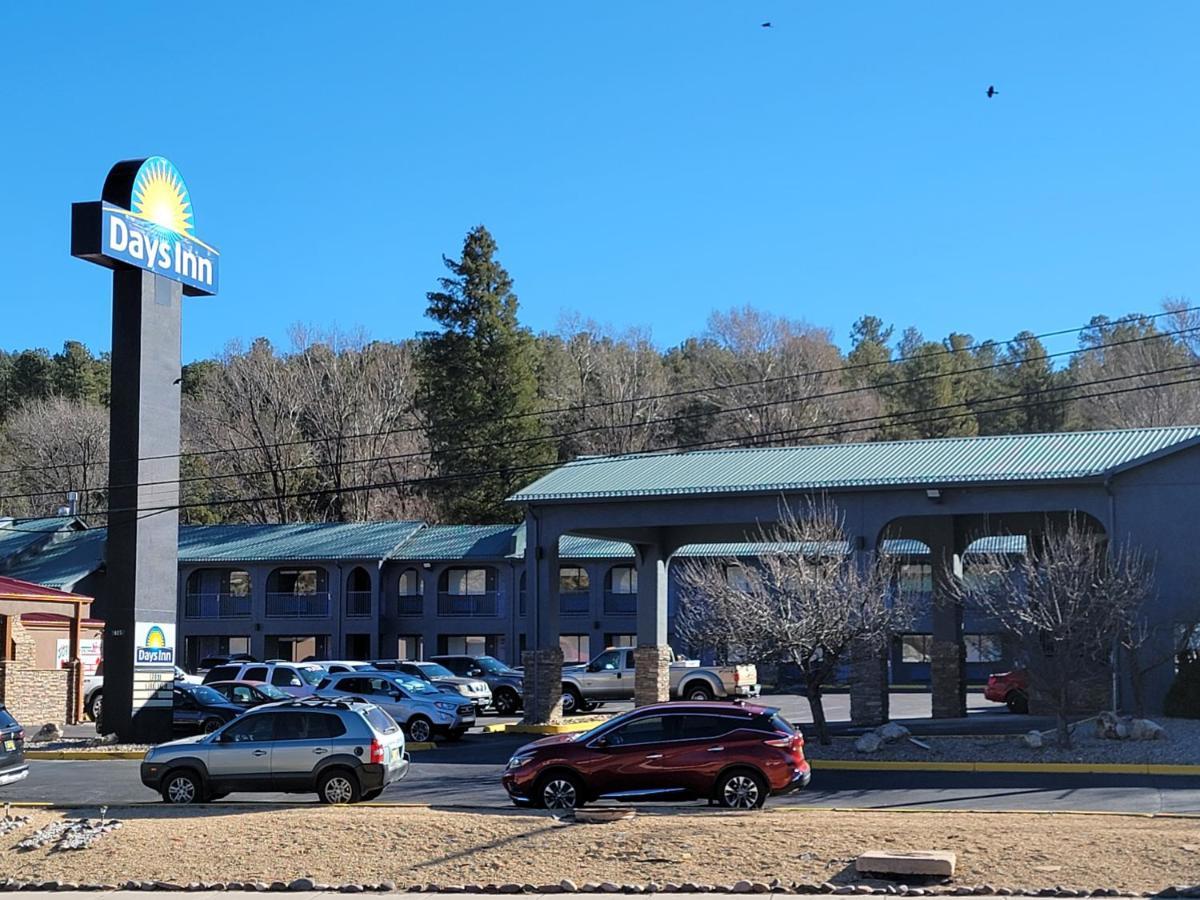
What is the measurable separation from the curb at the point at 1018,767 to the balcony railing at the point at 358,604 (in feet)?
126

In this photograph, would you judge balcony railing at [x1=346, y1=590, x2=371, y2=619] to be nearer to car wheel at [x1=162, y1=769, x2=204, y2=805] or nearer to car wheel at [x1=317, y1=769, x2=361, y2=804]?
car wheel at [x1=162, y1=769, x2=204, y2=805]

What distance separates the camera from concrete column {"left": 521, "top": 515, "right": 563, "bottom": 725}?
36.0m

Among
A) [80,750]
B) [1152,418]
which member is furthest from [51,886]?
[1152,418]

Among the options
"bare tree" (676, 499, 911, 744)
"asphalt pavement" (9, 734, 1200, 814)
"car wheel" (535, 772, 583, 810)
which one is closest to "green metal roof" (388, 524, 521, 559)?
"bare tree" (676, 499, 911, 744)

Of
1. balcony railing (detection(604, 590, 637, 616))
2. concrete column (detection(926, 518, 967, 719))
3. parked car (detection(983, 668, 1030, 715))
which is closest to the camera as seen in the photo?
concrete column (detection(926, 518, 967, 719))

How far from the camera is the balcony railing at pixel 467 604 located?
61281 mm

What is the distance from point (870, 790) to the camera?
74.5 ft

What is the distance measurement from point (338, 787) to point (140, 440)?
1597cm

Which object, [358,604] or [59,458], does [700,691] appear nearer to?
[358,604]

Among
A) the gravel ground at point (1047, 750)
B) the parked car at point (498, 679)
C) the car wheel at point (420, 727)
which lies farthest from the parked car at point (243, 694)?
the gravel ground at point (1047, 750)

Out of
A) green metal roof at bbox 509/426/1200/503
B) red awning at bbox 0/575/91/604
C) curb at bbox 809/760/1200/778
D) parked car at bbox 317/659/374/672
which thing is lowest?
curb at bbox 809/760/1200/778

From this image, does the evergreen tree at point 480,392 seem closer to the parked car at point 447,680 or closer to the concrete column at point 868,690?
the parked car at point 447,680

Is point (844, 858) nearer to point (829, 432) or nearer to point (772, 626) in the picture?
point (772, 626)

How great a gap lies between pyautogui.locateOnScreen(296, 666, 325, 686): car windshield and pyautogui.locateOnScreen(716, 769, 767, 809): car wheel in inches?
833
